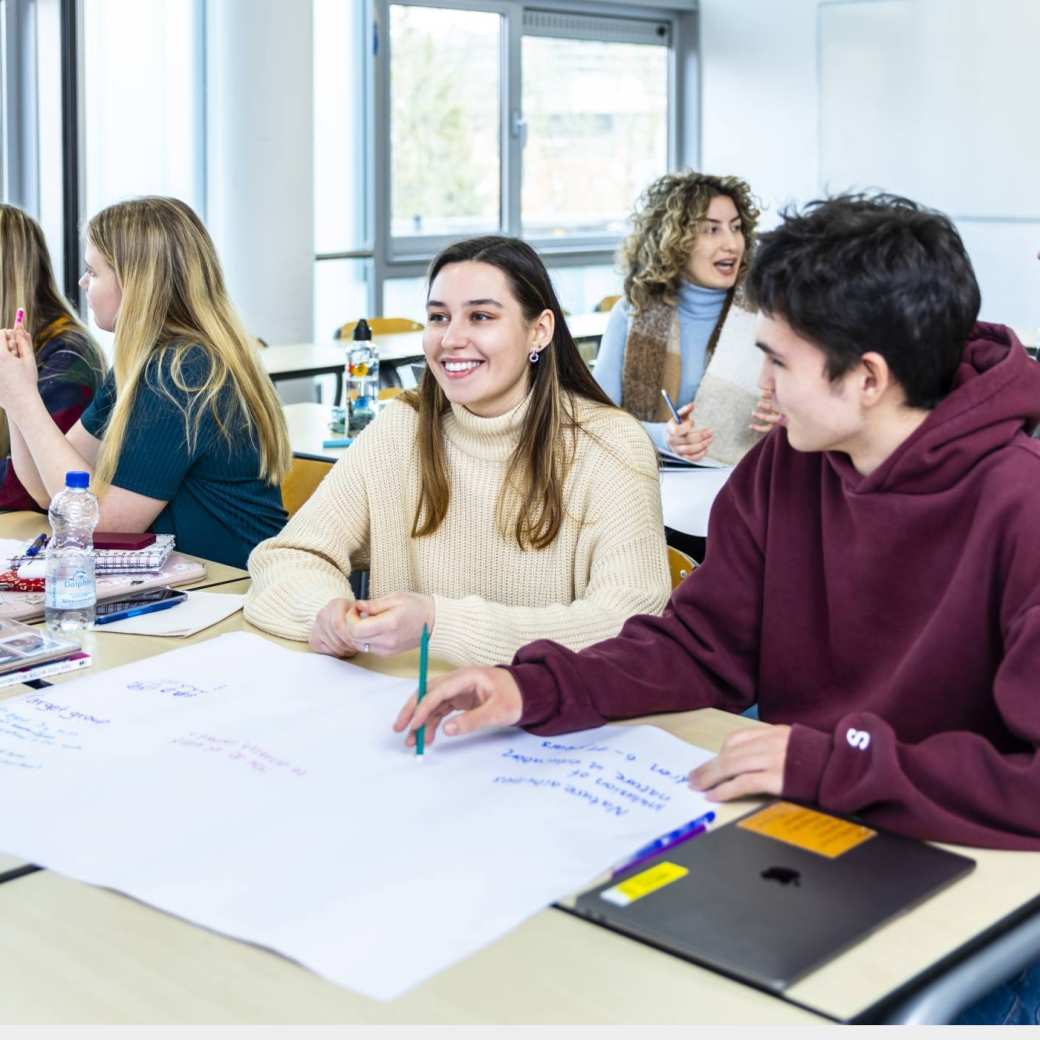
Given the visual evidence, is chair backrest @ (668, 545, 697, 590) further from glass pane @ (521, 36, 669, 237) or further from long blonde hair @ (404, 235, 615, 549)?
glass pane @ (521, 36, 669, 237)

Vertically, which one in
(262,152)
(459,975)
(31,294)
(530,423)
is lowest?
(459,975)

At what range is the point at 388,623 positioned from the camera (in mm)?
1750

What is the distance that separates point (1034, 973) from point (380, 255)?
6146mm

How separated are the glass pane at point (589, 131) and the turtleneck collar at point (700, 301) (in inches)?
169

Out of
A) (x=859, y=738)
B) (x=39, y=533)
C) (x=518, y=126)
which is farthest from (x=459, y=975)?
(x=518, y=126)

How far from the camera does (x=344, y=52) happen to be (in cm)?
675

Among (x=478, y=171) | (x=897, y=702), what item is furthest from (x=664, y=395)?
(x=478, y=171)

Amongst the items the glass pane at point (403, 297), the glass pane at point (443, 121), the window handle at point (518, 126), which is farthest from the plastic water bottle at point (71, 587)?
the window handle at point (518, 126)

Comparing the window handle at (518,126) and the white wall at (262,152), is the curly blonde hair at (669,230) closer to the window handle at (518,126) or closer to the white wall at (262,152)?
the white wall at (262,152)

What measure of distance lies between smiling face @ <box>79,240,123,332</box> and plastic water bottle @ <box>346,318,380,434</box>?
1111 mm

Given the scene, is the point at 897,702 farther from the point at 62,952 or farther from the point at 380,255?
the point at 380,255

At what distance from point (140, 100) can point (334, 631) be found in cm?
464

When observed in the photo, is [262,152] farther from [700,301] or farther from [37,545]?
[37,545]

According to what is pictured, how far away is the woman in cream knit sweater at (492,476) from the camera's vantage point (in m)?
2.16
